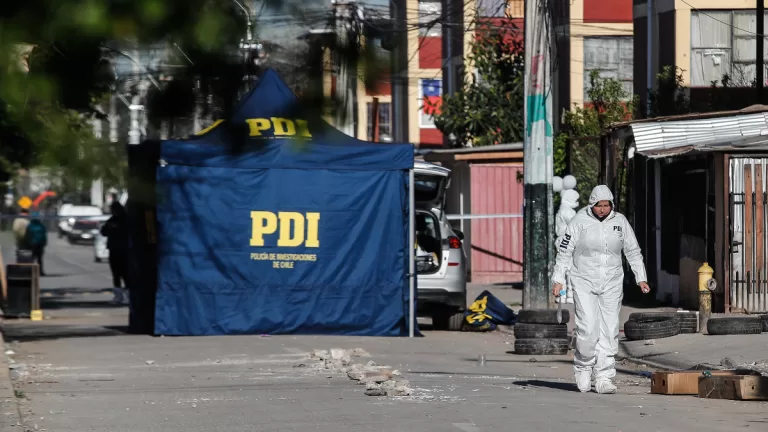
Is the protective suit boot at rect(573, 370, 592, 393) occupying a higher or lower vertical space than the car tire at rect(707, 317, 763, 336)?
lower

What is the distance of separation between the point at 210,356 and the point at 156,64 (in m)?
11.2

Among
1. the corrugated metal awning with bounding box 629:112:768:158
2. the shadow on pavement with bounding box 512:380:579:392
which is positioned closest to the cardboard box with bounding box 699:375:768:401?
the shadow on pavement with bounding box 512:380:579:392

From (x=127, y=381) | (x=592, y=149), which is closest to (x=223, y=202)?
(x=127, y=381)

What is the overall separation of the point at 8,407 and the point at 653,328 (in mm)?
7815

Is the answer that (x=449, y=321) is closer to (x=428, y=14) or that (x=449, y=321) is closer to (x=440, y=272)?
(x=440, y=272)

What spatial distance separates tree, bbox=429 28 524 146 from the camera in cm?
3122

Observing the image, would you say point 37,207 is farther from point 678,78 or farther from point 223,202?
point 678,78

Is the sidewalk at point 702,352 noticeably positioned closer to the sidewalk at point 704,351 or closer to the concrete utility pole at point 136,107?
the sidewalk at point 704,351

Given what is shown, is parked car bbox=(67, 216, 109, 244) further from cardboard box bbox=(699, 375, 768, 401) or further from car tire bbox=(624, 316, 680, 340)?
cardboard box bbox=(699, 375, 768, 401)

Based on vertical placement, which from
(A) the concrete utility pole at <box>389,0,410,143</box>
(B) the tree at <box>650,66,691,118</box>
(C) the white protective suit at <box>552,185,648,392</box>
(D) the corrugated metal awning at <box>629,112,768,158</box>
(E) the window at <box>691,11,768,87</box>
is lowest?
(C) the white protective suit at <box>552,185,648,392</box>

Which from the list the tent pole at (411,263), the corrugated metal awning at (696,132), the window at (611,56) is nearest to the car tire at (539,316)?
the tent pole at (411,263)

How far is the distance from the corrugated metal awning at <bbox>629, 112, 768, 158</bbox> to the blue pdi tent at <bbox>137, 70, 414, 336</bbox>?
355 cm

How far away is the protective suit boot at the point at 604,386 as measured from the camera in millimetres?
10797

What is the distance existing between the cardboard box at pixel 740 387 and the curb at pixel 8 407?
522 centimetres
